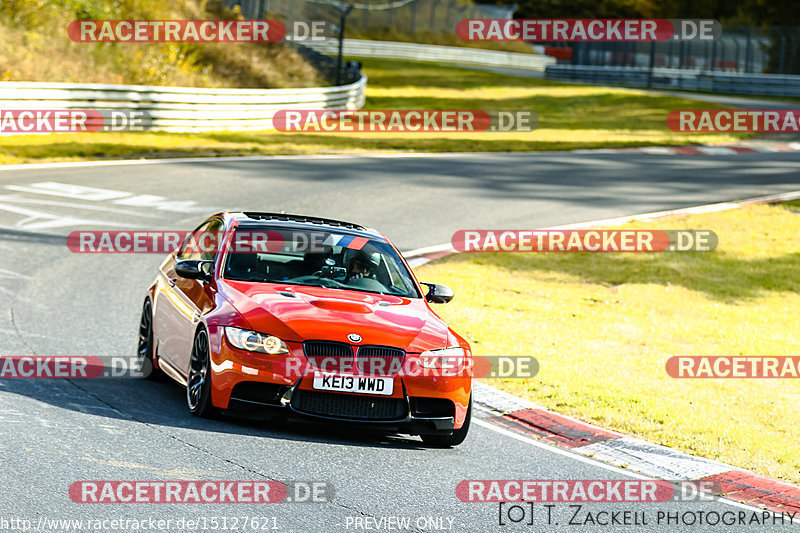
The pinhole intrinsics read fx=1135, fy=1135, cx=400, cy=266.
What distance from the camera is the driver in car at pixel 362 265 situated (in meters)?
9.20

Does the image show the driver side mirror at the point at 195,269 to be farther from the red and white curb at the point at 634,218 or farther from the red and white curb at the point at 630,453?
the red and white curb at the point at 634,218

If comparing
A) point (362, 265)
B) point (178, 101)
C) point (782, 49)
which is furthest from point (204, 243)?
point (782, 49)

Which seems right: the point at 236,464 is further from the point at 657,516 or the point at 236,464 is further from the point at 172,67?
the point at 172,67

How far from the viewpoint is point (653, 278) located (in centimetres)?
1703

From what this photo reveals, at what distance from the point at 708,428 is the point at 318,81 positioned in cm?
3515

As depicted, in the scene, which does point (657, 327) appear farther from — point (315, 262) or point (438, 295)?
point (315, 262)

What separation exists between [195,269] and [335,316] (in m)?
1.40

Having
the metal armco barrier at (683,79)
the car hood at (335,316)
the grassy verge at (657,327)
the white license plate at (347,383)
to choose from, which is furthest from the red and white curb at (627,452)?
the metal armco barrier at (683,79)

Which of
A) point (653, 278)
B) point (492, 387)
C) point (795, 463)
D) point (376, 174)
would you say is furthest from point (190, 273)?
point (376, 174)

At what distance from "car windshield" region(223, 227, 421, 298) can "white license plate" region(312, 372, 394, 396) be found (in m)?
1.31

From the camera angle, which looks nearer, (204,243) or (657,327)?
(204,243)

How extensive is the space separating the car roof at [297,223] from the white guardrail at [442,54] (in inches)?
2035

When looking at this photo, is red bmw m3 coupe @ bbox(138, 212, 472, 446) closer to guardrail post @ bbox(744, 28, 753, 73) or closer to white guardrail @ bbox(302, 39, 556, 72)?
guardrail post @ bbox(744, 28, 753, 73)

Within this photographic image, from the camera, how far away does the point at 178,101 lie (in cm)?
2933
